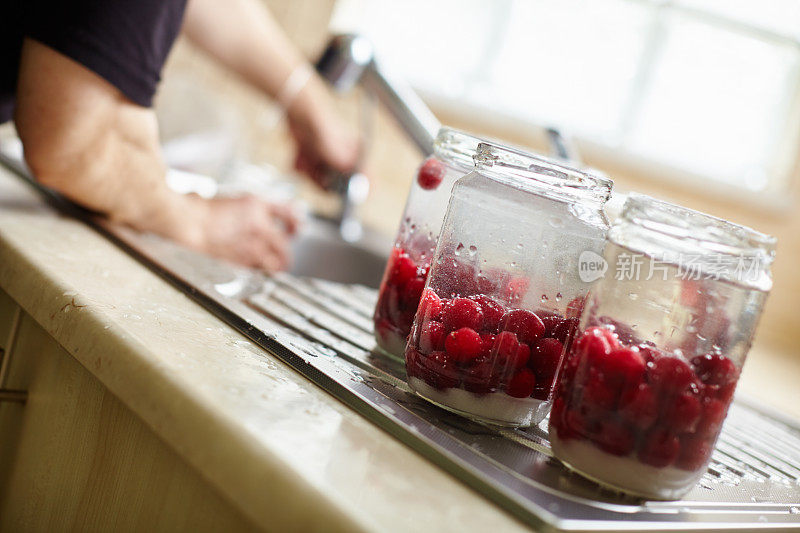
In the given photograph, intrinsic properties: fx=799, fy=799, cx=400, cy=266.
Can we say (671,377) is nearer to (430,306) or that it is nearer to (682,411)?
(682,411)

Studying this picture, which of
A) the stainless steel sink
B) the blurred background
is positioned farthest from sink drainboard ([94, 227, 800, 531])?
the blurred background

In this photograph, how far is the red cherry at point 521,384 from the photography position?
1.83ft

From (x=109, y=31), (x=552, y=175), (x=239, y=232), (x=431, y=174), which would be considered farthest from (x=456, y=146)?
(x=239, y=232)

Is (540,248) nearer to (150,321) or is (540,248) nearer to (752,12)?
(150,321)

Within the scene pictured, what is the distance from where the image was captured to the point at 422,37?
3.14 meters

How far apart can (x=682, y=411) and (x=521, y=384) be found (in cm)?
12

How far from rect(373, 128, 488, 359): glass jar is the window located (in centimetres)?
186

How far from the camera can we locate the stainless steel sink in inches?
57.7

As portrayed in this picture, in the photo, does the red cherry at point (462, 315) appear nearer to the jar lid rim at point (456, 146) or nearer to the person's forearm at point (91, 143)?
the jar lid rim at point (456, 146)

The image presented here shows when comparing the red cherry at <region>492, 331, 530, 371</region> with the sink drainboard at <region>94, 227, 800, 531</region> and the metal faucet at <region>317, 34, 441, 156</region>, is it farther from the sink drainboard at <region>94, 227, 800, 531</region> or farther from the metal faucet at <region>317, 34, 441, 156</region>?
the metal faucet at <region>317, 34, 441, 156</region>

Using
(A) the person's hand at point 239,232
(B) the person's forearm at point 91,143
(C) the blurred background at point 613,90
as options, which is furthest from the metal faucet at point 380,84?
(C) the blurred background at point 613,90

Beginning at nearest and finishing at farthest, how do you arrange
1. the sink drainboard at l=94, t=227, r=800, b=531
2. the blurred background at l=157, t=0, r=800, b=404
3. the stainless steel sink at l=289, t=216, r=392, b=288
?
the sink drainboard at l=94, t=227, r=800, b=531 < the stainless steel sink at l=289, t=216, r=392, b=288 < the blurred background at l=157, t=0, r=800, b=404

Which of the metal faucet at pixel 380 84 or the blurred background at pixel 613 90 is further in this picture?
the blurred background at pixel 613 90

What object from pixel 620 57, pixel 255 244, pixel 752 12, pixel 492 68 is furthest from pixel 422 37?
pixel 255 244
